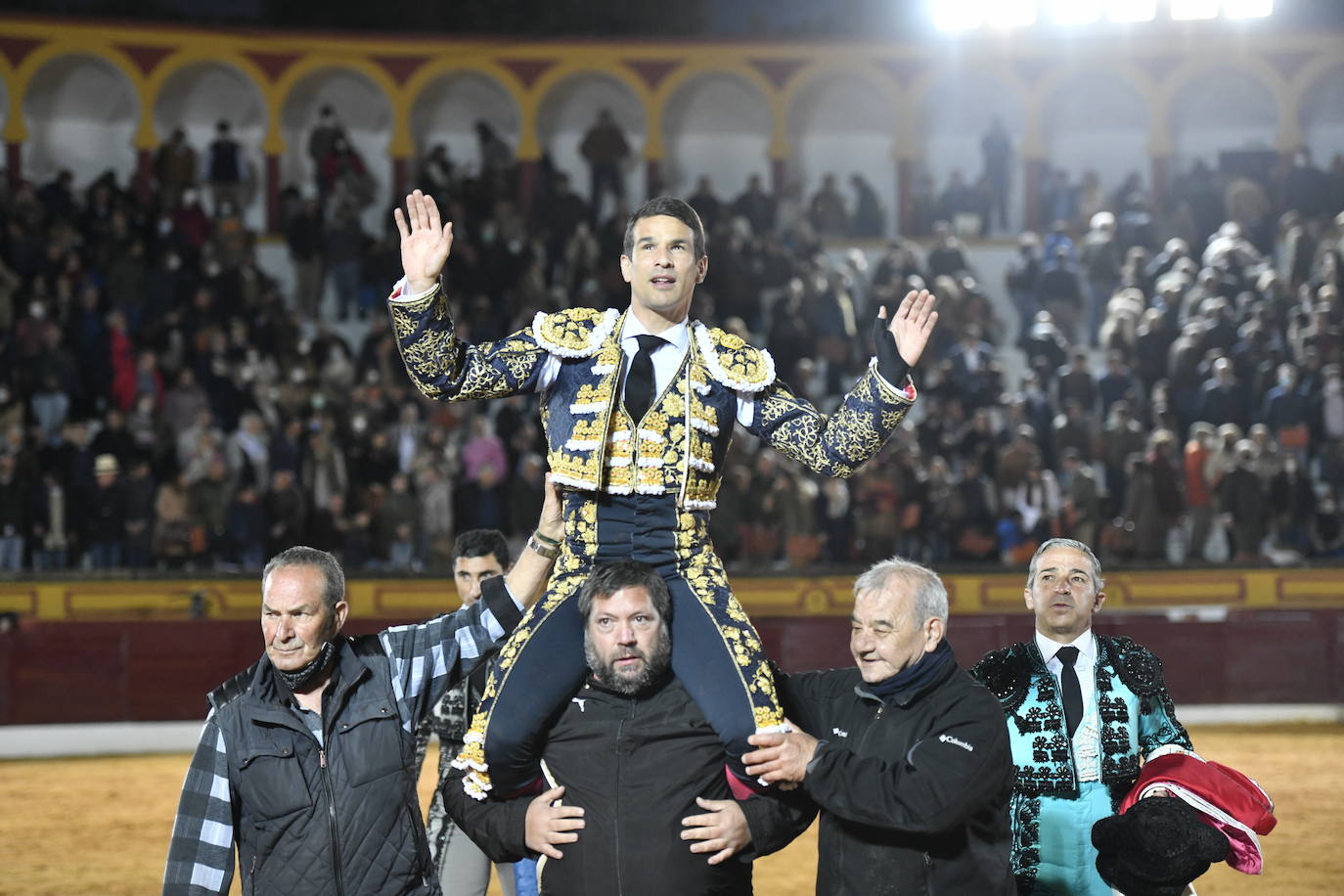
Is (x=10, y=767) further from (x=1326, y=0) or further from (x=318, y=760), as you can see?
(x=1326, y=0)

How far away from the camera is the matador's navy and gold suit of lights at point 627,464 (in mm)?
3686

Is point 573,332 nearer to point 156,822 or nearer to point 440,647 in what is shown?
point 440,647

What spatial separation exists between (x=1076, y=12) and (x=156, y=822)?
17.4 metres

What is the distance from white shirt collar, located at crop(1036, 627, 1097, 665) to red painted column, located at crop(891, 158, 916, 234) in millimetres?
17185

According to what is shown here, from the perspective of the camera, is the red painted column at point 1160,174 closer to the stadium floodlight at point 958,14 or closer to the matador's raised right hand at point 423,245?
the stadium floodlight at point 958,14

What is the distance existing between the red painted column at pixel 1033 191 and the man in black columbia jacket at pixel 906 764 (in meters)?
18.4

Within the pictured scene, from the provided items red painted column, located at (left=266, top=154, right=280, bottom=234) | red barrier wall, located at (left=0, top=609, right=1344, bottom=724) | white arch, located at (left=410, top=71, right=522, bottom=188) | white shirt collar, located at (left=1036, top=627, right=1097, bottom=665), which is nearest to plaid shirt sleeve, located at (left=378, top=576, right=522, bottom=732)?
white shirt collar, located at (left=1036, top=627, right=1097, bottom=665)

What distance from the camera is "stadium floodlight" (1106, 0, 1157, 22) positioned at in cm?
2212

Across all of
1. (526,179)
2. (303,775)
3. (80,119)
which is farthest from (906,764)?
(80,119)

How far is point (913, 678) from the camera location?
3.78 metres

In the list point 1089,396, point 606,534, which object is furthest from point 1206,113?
point 606,534

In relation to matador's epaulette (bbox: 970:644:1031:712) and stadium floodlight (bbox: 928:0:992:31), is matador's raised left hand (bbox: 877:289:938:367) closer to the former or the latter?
matador's epaulette (bbox: 970:644:1031:712)

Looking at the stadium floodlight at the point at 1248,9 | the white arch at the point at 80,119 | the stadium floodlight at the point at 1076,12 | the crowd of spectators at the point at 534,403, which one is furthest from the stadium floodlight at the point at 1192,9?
the white arch at the point at 80,119

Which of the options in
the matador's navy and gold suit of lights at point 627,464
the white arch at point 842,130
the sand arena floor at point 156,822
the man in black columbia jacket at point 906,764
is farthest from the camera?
the white arch at point 842,130
